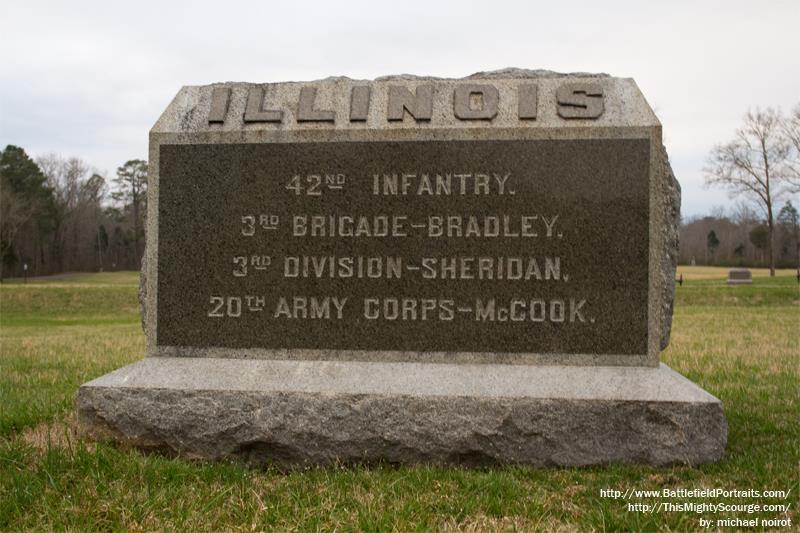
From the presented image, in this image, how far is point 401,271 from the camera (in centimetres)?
461

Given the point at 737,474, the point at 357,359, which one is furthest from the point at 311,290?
the point at 737,474

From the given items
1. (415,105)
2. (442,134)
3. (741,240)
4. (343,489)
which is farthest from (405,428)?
(741,240)

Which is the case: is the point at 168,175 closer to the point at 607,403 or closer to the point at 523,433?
the point at 523,433

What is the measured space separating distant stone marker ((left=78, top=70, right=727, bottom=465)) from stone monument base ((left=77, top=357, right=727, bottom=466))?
0.5 inches

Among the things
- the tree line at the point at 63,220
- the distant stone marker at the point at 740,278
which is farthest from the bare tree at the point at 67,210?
the distant stone marker at the point at 740,278

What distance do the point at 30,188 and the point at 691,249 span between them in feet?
215

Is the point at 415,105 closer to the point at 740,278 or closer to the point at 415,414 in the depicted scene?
the point at 415,414

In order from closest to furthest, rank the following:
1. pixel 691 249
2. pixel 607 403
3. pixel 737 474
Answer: pixel 737 474 → pixel 607 403 → pixel 691 249

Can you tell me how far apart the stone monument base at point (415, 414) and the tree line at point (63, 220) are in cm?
4387

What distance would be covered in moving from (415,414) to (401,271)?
3.17 feet

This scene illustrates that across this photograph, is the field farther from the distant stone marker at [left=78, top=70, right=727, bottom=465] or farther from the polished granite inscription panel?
the polished granite inscription panel

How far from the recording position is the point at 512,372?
4.38 m

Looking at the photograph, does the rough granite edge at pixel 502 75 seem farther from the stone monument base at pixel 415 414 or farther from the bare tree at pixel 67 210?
the bare tree at pixel 67 210

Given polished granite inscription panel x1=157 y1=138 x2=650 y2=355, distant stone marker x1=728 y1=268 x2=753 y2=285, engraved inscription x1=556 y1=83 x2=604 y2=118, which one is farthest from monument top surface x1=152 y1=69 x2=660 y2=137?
distant stone marker x1=728 y1=268 x2=753 y2=285
